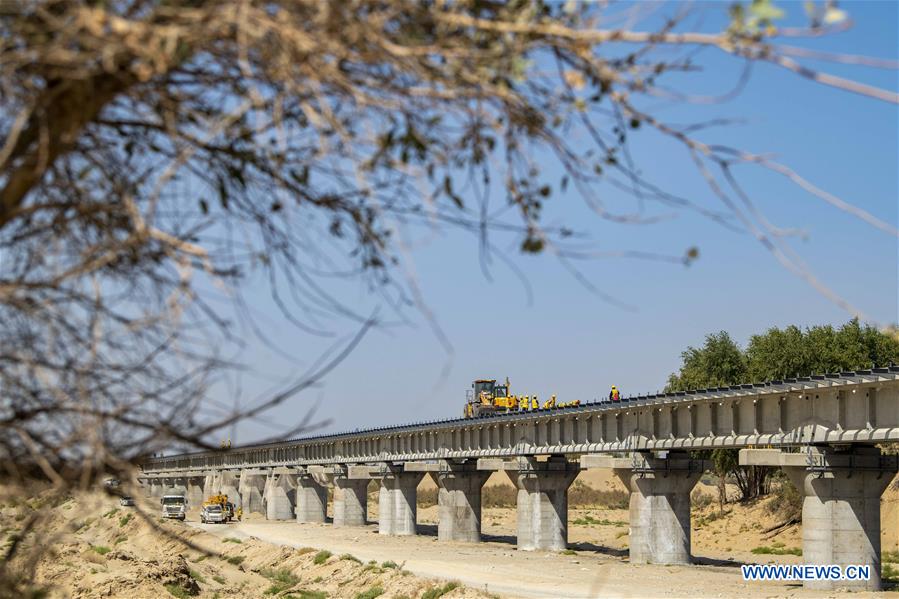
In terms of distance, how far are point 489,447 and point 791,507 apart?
2672 cm

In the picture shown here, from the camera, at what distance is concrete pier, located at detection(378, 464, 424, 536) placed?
73.7 meters

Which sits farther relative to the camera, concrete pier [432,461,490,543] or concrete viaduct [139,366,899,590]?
concrete pier [432,461,490,543]

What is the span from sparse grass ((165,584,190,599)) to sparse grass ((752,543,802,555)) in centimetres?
3542

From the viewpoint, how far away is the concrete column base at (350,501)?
8644 cm

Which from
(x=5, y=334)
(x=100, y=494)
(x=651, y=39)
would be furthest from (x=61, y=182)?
(x=651, y=39)

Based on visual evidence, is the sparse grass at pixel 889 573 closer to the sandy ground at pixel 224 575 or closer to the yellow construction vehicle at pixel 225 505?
the sandy ground at pixel 224 575

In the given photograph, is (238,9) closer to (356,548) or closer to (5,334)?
(5,334)

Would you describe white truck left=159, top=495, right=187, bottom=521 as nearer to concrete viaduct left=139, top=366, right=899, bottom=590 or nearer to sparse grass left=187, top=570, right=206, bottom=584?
concrete viaduct left=139, top=366, right=899, bottom=590

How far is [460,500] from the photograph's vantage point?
219 ft

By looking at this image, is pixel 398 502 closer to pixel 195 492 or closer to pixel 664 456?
pixel 664 456

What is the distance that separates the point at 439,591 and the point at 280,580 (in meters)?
13.5

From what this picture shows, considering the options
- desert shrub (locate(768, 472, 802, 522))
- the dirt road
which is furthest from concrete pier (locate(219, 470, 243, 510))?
desert shrub (locate(768, 472, 802, 522))

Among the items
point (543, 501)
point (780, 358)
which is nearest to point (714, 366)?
point (780, 358)

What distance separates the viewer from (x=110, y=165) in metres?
7.43
